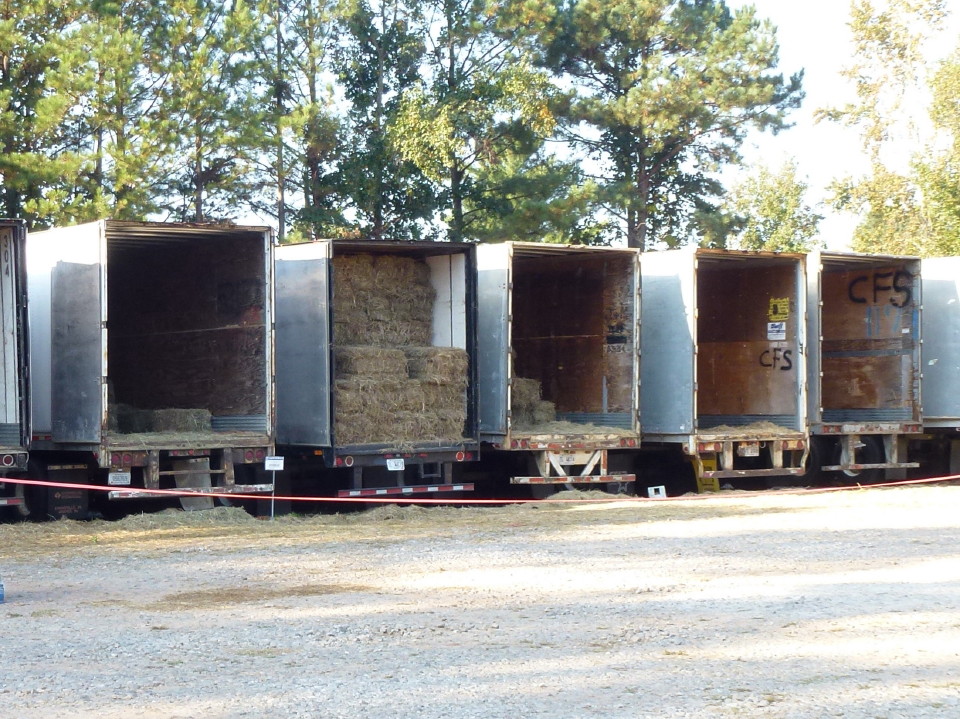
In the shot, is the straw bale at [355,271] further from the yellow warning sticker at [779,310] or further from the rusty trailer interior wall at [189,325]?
the yellow warning sticker at [779,310]

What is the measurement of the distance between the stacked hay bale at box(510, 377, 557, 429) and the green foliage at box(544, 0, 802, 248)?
16665 millimetres

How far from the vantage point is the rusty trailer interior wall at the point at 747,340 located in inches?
728

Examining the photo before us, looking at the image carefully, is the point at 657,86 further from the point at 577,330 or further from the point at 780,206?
the point at 780,206

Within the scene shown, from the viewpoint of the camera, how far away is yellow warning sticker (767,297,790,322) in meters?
18.5

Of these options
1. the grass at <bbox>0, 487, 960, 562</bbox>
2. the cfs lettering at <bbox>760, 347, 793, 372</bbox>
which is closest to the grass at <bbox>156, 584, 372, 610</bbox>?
the grass at <bbox>0, 487, 960, 562</bbox>

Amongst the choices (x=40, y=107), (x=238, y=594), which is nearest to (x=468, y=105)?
(x=40, y=107)

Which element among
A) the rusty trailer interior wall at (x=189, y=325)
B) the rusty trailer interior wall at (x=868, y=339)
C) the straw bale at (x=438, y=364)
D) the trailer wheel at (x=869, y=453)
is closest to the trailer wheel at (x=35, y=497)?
the rusty trailer interior wall at (x=189, y=325)

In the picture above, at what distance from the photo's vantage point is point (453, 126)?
3048cm

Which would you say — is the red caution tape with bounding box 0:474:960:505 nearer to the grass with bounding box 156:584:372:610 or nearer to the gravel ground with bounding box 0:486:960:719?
the gravel ground with bounding box 0:486:960:719

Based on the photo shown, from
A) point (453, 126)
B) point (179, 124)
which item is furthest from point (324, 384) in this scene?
point (453, 126)

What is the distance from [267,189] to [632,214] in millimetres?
9885

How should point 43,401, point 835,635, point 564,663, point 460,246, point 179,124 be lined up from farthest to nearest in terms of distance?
point 179,124, point 460,246, point 43,401, point 835,635, point 564,663

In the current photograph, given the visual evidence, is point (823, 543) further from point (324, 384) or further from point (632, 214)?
point (632, 214)

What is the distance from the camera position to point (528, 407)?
17688 millimetres
